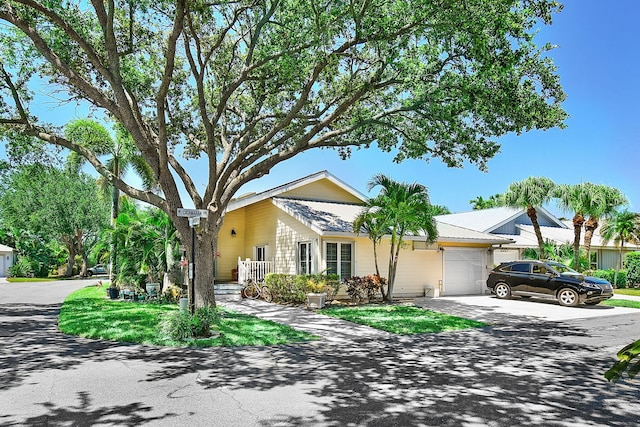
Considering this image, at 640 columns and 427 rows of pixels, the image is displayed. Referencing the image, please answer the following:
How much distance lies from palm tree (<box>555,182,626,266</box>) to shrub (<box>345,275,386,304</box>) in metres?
12.0

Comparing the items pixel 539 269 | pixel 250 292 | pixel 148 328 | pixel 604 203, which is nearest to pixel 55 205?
pixel 250 292

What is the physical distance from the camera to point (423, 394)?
6.09 m

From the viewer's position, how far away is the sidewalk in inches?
420

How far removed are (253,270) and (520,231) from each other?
18.0 meters

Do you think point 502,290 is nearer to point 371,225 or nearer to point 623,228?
point 371,225

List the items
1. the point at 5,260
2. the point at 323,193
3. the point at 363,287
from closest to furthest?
the point at 363,287, the point at 323,193, the point at 5,260

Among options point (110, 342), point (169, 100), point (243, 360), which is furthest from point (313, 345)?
point (169, 100)

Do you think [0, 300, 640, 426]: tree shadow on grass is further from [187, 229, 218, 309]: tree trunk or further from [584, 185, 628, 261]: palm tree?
[584, 185, 628, 261]: palm tree

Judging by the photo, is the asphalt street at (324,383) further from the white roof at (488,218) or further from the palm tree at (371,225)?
the white roof at (488,218)

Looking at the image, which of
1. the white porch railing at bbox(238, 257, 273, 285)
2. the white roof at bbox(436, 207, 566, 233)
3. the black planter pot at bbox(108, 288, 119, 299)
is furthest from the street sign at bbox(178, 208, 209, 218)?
the white roof at bbox(436, 207, 566, 233)

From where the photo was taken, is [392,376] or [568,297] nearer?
[392,376]

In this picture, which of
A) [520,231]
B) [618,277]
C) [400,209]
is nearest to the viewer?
[400,209]

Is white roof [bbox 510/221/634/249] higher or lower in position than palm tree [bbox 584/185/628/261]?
lower

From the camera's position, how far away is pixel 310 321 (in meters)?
12.7
